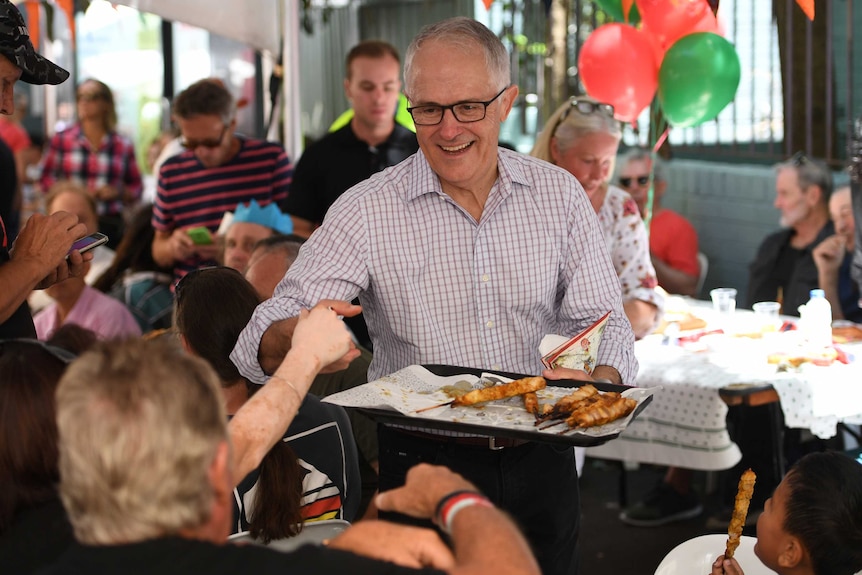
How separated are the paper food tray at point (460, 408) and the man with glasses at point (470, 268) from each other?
10 centimetres

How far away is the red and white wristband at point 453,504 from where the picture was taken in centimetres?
153

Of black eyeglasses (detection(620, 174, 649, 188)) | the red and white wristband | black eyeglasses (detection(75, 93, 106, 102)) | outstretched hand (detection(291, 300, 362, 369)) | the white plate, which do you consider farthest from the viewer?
black eyeglasses (detection(75, 93, 106, 102))

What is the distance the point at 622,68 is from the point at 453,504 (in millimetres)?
3642

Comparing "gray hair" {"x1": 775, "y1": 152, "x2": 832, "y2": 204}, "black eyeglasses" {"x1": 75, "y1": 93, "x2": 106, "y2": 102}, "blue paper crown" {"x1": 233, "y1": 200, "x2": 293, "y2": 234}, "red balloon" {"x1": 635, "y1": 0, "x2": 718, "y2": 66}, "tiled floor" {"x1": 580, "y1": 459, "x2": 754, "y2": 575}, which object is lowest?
"tiled floor" {"x1": 580, "y1": 459, "x2": 754, "y2": 575}

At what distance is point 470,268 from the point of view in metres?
2.46

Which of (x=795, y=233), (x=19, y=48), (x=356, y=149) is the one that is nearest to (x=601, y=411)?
(x=19, y=48)

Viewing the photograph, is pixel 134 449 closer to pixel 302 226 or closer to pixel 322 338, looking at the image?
pixel 322 338

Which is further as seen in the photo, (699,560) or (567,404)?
(699,560)

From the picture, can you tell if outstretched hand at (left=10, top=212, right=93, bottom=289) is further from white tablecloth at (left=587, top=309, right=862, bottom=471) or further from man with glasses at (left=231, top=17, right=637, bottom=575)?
white tablecloth at (left=587, top=309, right=862, bottom=471)

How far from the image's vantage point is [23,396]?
1.70 m

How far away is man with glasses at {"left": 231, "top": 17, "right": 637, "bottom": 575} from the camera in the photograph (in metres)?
2.38

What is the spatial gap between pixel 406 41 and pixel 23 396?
9.97 metres

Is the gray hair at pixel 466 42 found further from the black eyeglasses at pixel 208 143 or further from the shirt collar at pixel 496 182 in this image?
the black eyeglasses at pixel 208 143

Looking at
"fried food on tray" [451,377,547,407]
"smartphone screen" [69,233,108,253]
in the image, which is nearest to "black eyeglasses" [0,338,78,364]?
"fried food on tray" [451,377,547,407]
